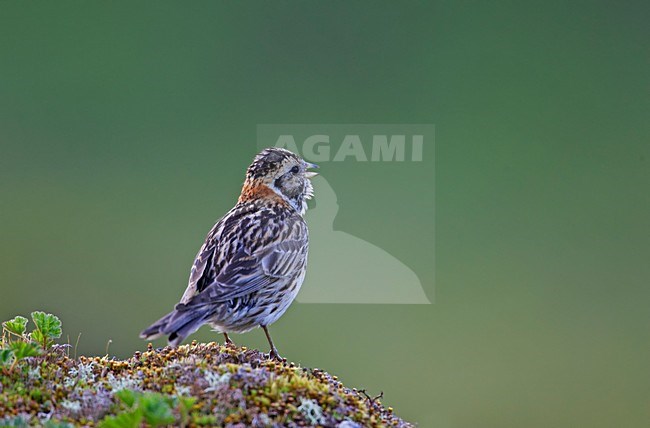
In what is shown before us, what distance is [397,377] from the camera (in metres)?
16.0

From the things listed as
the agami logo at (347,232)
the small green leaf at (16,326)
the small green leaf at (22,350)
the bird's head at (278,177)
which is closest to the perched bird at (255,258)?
the bird's head at (278,177)

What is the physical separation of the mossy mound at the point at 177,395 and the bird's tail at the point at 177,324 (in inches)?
8.6

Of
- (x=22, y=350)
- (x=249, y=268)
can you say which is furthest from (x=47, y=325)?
(x=249, y=268)

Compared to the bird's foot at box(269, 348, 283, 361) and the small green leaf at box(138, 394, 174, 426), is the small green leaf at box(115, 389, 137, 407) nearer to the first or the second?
the small green leaf at box(138, 394, 174, 426)

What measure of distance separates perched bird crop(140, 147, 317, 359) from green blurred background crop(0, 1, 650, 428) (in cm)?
506

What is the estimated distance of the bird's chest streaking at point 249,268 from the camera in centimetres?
784

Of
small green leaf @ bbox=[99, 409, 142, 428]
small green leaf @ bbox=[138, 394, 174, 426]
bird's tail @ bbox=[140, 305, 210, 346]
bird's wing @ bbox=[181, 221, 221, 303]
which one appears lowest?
small green leaf @ bbox=[99, 409, 142, 428]

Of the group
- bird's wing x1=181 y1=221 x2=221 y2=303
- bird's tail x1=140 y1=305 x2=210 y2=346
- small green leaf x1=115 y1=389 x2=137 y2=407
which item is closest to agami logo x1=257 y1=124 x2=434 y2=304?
bird's wing x1=181 y1=221 x2=221 y2=303

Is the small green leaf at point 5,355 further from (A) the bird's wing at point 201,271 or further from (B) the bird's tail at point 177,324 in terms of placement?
(A) the bird's wing at point 201,271

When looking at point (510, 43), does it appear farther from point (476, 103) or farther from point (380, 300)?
point (380, 300)

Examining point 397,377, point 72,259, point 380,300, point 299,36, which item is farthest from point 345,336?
point 299,36

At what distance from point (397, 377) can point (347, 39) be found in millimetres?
14520

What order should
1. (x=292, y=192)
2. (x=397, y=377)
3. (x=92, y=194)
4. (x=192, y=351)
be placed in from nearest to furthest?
(x=192, y=351) < (x=292, y=192) < (x=397, y=377) < (x=92, y=194)

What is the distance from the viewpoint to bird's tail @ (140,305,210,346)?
6496 mm
